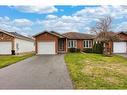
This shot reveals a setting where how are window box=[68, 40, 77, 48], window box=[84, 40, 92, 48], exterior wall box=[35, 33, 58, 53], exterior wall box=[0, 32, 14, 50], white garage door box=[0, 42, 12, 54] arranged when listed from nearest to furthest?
exterior wall box=[0, 32, 14, 50] < white garage door box=[0, 42, 12, 54] < exterior wall box=[35, 33, 58, 53] < window box=[68, 40, 77, 48] < window box=[84, 40, 92, 48]

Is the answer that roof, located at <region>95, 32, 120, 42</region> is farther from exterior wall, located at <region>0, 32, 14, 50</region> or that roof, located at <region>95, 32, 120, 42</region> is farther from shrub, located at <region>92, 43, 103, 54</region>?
exterior wall, located at <region>0, 32, 14, 50</region>

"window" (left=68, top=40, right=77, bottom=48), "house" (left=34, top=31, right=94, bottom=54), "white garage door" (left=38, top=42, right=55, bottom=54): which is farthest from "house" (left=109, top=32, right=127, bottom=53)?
"white garage door" (left=38, top=42, right=55, bottom=54)

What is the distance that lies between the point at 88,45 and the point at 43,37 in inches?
368

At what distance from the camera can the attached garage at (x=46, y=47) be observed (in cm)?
3972

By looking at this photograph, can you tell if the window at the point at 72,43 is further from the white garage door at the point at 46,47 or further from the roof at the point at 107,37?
the white garage door at the point at 46,47

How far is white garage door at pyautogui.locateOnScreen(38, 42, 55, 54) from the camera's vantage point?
130 feet

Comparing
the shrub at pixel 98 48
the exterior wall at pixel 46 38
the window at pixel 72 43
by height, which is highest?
the exterior wall at pixel 46 38

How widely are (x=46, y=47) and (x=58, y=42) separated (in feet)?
12.8

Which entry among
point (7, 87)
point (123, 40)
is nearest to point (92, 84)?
point (7, 87)

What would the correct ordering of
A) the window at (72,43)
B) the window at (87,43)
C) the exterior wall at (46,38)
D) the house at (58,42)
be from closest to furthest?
the house at (58,42) < the exterior wall at (46,38) < the window at (72,43) < the window at (87,43)

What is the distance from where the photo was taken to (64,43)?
43.3 meters

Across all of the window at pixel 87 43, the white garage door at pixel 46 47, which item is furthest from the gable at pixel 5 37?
the window at pixel 87 43

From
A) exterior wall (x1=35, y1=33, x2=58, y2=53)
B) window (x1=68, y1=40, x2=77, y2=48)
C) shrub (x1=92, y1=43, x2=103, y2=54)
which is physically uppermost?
exterior wall (x1=35, y1=33, x2=58, y2=53)
